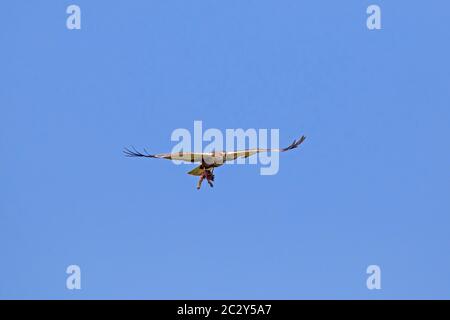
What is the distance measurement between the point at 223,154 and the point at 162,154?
2.46 m
